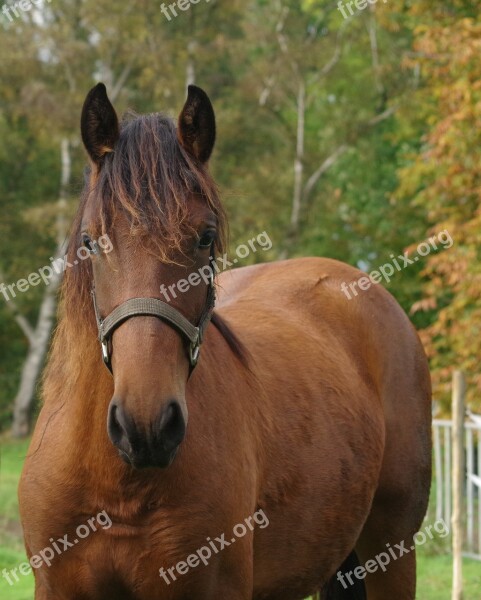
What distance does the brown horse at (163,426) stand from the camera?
111 inches

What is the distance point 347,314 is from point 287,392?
1.13 m

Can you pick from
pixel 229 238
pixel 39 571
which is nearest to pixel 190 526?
pixel 39 571

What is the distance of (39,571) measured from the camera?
127 inches

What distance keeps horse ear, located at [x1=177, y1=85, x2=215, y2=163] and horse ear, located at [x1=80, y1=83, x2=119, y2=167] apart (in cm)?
22

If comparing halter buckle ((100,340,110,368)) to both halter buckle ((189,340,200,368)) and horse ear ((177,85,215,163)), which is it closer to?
halter buckle ((189,340,200,368))

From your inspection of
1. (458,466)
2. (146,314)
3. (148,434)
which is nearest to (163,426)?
(148,434)

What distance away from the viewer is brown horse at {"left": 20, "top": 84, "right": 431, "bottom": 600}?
2.83m

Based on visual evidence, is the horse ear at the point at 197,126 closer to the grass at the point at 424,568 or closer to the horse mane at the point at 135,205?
the horse mane at the point at 135,205

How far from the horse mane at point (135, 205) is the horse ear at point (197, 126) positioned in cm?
5

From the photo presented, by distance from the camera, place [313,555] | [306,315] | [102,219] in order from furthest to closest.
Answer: [306,315], [313,555], [102,219]

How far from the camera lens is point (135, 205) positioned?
294 cm

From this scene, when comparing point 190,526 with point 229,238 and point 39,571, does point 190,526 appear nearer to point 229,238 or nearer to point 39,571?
point 39,571

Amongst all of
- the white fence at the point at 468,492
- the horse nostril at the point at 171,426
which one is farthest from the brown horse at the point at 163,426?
the white fence at the point at 468,492

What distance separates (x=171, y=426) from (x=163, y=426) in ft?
0.24
